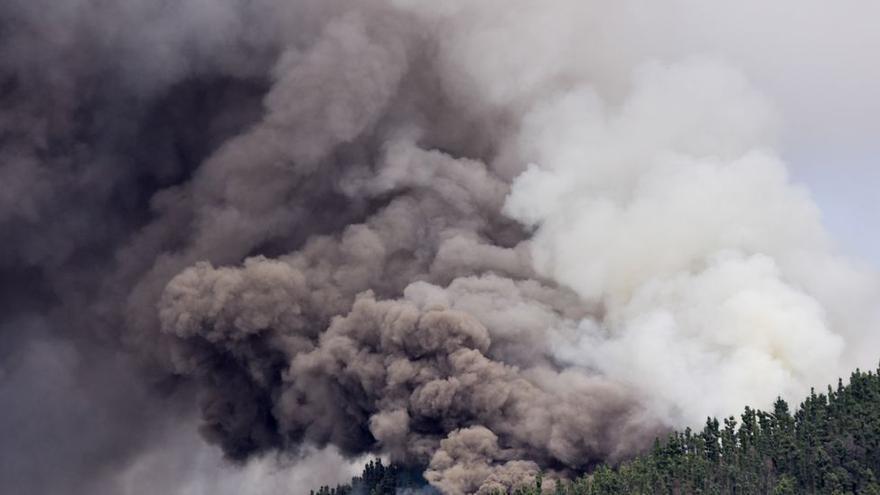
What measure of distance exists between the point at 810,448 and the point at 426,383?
22060mm

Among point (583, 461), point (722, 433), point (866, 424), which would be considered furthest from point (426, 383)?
point (866, 424)

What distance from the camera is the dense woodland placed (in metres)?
99.6

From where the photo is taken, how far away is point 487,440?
100 metres

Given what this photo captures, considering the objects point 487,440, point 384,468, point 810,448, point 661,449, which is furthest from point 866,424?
point 384,468

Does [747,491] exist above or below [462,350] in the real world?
below

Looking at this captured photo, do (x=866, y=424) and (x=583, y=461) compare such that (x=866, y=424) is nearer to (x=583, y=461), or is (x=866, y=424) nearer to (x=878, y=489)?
(x=878, y=489)

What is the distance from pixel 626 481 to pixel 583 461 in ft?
10.7

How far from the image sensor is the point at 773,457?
102688mm

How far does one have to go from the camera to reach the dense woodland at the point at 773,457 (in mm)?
99562

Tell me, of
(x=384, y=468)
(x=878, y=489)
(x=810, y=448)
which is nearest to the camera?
(x=878, y=489)

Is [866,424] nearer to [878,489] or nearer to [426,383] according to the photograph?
[878,489]

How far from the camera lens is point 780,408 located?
341 ft

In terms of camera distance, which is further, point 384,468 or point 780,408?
point 384,468

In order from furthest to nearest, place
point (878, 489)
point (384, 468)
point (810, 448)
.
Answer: point (384, 468) → point (810, 448) → point (878, 489)
